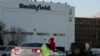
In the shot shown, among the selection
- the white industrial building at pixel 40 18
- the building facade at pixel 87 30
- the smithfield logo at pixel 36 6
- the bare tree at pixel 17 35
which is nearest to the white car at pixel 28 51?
the bare tree at pixel 17 35

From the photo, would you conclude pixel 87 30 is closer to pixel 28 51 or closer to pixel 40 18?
pixel 40 18

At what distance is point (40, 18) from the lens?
117938 mm

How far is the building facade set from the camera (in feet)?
461

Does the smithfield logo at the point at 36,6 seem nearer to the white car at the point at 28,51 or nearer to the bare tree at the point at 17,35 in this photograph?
the bare tree at the point at 17,35

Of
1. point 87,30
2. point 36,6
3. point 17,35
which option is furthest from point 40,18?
point 87,30

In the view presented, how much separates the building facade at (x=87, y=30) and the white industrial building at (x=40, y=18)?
1664cm

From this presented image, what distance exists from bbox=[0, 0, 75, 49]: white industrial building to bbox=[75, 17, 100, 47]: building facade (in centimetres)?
1664

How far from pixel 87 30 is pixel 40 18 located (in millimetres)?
31820

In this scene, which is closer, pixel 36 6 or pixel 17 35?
pixel 17 35

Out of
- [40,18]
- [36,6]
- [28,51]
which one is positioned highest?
[28,51]

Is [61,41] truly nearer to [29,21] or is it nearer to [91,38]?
[29,21]

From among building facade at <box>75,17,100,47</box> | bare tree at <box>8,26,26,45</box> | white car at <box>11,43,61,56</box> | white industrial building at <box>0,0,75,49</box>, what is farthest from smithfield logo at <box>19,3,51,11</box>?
white car at <box>11,43,61,56</box>

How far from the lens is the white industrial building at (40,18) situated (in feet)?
379

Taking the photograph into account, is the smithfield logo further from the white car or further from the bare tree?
the white car
